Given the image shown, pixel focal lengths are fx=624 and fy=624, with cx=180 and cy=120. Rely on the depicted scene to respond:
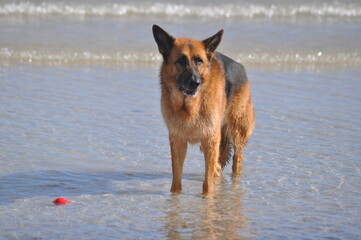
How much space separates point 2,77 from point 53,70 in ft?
3.46

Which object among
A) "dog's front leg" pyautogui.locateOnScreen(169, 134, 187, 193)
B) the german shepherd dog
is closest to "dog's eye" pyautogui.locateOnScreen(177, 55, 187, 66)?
the german shepherd dog

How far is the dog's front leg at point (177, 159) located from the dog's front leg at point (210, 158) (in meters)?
0.21

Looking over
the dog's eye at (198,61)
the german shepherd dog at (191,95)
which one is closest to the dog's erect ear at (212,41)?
the german shepherd dog at (191,95)

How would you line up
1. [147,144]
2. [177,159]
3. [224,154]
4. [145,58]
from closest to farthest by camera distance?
[177,159] < [224,154] < [147,144] < [145,58]

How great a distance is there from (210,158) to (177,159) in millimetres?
304

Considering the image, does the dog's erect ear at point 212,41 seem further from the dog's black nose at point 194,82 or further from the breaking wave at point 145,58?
the breaking wave at point 145,58

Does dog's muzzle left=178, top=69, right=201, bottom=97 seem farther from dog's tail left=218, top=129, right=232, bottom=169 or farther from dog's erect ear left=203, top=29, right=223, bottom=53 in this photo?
dog's tail left=218, top=129, right=232, bottom=169

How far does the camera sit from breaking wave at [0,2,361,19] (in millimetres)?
16406

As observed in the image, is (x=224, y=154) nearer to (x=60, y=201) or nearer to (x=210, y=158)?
(x=210, y=158)

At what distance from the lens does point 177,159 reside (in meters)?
5.75

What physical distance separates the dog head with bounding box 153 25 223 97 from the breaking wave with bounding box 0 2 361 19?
11318 mm

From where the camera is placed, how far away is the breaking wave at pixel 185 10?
16.4 meters

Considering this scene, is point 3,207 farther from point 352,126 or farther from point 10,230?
point 352,126

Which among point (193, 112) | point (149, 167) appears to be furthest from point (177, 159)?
point (149, 167)
